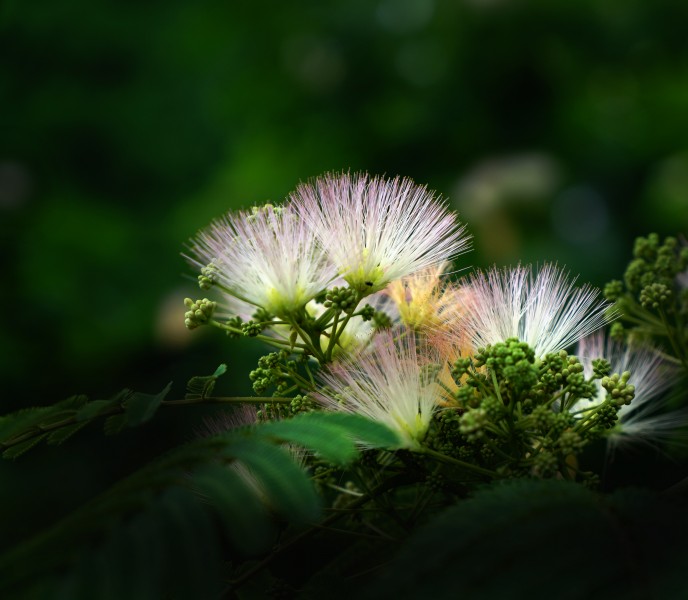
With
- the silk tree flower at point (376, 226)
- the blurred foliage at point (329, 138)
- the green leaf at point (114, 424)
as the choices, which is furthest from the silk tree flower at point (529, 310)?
the blurred foliage at point (329, 138)

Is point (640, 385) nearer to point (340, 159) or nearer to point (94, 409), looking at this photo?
point (94, 409)

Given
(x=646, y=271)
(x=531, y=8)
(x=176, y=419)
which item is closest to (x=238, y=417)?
(x=646, y=271)

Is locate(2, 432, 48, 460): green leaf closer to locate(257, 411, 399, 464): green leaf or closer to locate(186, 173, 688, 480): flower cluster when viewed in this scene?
locate(186, 173, 688, 480): flower cluster

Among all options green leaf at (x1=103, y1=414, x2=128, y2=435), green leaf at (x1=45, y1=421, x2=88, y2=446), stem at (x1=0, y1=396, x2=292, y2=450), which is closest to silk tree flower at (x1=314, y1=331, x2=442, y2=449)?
stem at (x1=0, y1=396, x2=292, y2=450)

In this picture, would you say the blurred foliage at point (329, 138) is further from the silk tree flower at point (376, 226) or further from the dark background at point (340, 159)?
the silk tree flower at point (376, 226)

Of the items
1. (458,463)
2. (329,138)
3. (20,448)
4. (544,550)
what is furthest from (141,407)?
(329,138)

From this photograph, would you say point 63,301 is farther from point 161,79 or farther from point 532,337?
point 532,337
